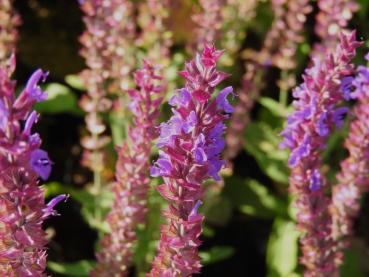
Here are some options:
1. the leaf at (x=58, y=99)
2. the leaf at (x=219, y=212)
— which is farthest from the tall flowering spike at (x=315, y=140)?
the leaf at (x=58, y=99)

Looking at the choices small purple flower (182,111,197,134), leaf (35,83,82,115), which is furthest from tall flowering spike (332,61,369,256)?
leaf (35,83,82,115)

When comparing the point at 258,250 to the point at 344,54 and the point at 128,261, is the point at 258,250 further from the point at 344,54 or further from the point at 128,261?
the point at 344,54

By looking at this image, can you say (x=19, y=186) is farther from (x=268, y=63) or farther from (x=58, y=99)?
(x=268, y=63)

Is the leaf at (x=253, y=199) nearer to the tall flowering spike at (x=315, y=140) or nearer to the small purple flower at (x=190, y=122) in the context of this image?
the tall flowering spike at (x=315, y=140)

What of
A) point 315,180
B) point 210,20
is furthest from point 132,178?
point 210,20

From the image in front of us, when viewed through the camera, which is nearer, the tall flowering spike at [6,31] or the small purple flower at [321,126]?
the small purple flower at [321,126]

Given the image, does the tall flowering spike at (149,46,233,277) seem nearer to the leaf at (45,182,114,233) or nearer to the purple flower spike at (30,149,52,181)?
the purple flower spike at (30,149,52,181)
